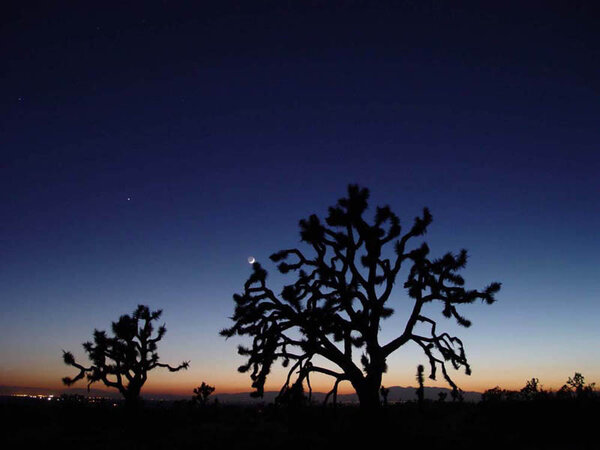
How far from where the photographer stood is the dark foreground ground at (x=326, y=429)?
418 inches

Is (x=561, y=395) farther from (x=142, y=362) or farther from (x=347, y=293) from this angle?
(x=142, y=362)

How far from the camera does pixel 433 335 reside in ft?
41.6

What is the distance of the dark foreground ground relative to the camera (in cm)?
1062

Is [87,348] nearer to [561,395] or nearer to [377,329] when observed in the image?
[377,329]

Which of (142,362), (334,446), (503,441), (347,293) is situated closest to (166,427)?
(142,362)

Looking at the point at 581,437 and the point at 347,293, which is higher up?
the point at 347,293

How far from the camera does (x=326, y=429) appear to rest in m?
12.8

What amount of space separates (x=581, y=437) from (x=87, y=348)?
64.6 feet

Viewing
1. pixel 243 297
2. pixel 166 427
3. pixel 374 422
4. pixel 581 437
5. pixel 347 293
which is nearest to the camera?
pixel 581 437

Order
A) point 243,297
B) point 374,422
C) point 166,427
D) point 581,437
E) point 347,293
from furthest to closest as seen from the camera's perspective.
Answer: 1. point 166,427
2. point 243,297
3. point 347,293
4. point 374,422
5. point 581,437

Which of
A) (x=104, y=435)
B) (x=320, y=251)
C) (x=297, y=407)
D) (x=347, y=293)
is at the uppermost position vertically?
(x=320, y=251)

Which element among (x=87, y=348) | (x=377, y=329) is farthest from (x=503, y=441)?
(x=87, y=348)

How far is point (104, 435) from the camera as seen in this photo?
46.2 ft

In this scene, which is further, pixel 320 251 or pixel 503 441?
pixel 320 251
